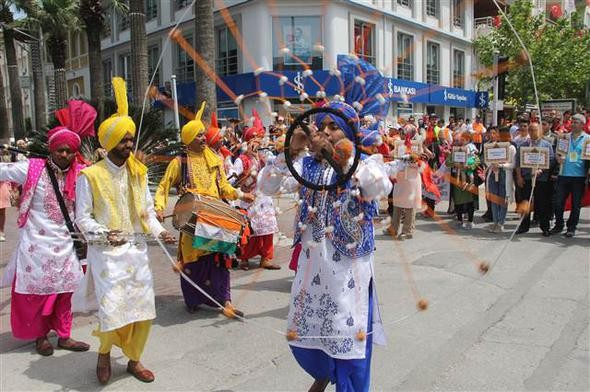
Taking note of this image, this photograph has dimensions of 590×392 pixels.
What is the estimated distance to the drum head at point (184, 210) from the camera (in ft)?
15.7

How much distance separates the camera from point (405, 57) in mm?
3881

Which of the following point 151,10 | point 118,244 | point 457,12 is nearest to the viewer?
point 118,244

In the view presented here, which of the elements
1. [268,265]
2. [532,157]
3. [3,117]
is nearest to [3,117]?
[3,117]

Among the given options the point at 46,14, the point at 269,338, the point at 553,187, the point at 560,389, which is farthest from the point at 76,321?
the point at 46,14

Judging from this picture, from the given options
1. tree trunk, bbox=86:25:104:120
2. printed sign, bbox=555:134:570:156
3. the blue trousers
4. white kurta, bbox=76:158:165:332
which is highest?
tree trunk, bbox=86:25:104:120

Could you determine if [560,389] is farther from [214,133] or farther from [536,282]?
[214,133]

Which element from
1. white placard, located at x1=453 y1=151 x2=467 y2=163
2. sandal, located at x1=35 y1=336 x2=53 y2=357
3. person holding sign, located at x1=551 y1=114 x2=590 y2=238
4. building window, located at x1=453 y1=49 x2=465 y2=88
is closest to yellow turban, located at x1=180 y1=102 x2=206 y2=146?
sandal, located at x1=35 y1=336 x2=53 y2=357

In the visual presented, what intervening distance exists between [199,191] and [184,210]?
0.34 meters

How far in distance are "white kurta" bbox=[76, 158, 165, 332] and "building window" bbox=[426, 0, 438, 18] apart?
2494 mm

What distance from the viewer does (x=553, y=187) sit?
9.46 metres

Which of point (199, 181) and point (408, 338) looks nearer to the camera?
point (408, 338)

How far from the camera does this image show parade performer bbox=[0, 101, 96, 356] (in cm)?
427

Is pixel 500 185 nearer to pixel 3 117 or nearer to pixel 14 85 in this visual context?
pixel 3 117

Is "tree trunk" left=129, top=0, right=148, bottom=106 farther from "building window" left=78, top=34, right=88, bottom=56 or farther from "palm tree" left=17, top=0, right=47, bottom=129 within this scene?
"building window" left=78, top=34, right=88, bottom=56
